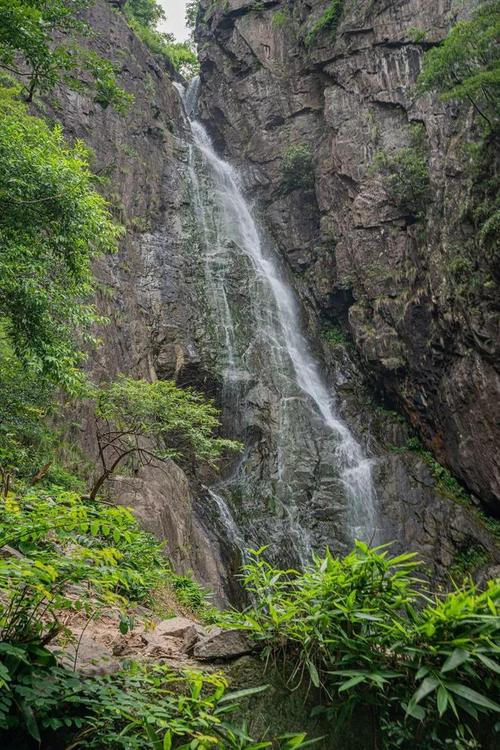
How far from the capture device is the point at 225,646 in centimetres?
258

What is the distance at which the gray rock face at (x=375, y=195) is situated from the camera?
1372cm

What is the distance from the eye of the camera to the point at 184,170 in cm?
2230

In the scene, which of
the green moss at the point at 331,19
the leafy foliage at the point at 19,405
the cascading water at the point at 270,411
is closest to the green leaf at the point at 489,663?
the leafy foliage at the point at 19,405

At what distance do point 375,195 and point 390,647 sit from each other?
60.8 feet

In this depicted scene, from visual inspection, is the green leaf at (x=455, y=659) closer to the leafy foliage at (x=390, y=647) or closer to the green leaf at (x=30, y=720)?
the leafy foliage at (x=390, y=647)

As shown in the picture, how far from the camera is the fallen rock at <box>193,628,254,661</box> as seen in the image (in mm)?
2531

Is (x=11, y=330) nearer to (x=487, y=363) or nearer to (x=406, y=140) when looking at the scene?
(x=487, y=363)

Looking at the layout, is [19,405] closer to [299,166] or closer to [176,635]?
[176,635]

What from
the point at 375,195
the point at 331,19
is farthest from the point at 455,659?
the point at 331,19

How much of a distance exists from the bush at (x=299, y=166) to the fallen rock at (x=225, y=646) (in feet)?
72.9

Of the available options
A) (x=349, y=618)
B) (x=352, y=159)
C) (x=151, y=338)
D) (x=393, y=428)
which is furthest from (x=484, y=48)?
(x=349, y=618)

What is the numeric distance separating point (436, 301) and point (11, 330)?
39.9 ft

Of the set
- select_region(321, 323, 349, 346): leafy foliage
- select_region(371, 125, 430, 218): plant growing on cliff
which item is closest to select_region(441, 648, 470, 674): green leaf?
select_region(371, 125, 430, 218): plant growing on cliff

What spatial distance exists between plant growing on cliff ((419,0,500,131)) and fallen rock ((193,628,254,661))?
13.9m
